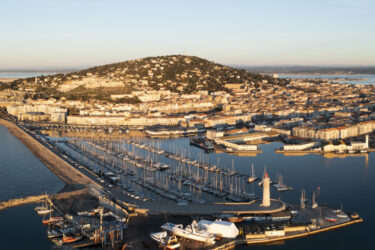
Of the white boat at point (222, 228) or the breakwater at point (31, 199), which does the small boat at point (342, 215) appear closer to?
the white boat at point (222, 228)

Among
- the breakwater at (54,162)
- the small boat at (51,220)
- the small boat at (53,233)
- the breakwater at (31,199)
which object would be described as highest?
the breakwater at (54,162)

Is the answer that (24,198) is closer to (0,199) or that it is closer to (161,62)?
(0,199)

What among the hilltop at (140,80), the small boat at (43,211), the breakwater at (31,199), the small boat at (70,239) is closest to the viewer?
the small boat at (70,239)

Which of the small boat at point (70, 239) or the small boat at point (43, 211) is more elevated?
the small boat at point (43, 211)

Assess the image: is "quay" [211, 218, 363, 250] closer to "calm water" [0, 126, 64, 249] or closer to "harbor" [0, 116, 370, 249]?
"harbor" [0, 116, 370, 249]

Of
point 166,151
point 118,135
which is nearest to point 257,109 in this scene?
point 118,135

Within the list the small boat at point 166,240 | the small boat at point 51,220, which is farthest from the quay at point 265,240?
the small boat at point 51,220

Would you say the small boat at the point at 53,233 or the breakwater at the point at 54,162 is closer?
the small boat at the point at 53,233
